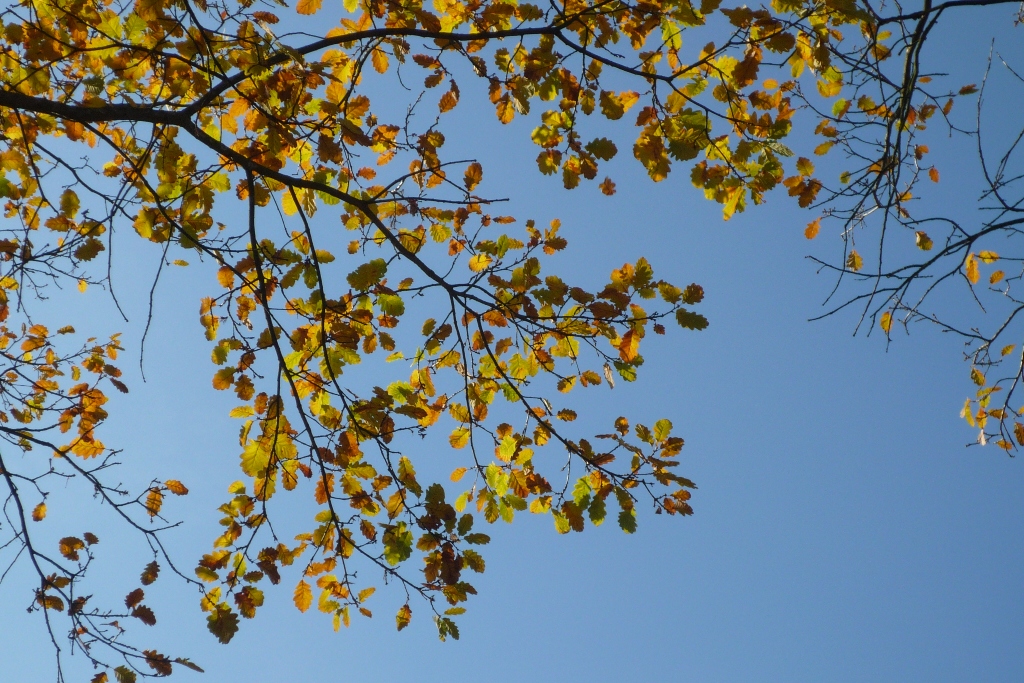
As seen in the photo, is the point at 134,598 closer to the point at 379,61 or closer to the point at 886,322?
the point at 379,61

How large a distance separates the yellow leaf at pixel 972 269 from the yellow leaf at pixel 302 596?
401 cm

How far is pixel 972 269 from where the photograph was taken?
405 cm

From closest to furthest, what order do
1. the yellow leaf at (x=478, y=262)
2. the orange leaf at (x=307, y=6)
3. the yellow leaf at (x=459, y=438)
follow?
the orange leaf at (x=307, y=6) → the yellow leaf at (x=459, y=438) → the yellow leaf at (x=478, y=262)

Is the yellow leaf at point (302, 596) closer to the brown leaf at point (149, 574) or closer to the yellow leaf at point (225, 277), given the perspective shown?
the brown leaf at point (149, 574)

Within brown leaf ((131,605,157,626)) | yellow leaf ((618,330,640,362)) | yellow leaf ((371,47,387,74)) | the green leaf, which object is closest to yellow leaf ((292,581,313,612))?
brown leaf ((131,605,157,626))

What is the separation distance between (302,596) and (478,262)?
7.39 feet

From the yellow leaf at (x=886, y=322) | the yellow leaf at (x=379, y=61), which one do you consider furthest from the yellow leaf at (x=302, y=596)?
the yellow leaf at (x=886, y=322)

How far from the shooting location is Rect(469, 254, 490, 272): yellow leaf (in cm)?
474

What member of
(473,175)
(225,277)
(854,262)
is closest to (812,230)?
(854,262)

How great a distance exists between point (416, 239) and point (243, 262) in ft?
3.48

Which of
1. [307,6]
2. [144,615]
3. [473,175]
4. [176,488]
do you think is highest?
[307,6]

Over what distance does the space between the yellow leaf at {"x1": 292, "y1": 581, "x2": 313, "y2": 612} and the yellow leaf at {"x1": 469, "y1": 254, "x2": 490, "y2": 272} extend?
2162 mm

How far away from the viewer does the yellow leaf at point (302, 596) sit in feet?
13.2

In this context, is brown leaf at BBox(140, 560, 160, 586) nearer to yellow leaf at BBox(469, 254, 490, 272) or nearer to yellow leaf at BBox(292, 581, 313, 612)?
yellow leaf at BBox(292, 581, 313, 612)
